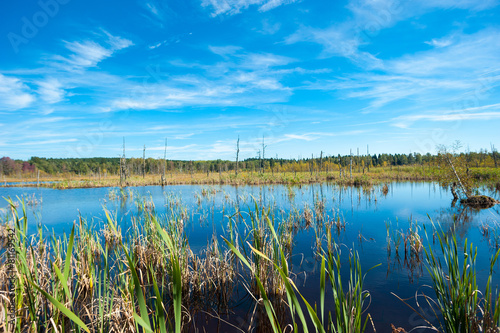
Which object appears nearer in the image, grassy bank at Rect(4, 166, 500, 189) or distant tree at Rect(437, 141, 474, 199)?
distant tree at Rect(437, 141, 474, 199)

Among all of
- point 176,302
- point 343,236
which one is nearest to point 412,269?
point 343,236

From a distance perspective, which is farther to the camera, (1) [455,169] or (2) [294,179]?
(2) [294,179]

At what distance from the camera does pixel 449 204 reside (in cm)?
1744

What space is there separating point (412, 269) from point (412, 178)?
42004 millimetres

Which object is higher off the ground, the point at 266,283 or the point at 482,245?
the point at 266,283

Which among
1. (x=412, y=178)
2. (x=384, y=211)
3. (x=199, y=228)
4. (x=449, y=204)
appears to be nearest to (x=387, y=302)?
(x=199, y=228)

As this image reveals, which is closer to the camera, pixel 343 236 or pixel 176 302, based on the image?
pixel 176 302

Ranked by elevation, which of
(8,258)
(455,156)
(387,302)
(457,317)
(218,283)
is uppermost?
(455,156)

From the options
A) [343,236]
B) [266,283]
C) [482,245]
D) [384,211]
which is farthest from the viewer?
[384,211]

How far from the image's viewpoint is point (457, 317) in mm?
2693

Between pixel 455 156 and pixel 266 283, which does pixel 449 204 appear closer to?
pixel 455 156

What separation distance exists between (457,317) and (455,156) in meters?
20.7

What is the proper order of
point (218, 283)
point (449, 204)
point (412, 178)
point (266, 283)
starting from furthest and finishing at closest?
point (412, 178) → point (449, 204) → point (218, 283) → point (266, 283)

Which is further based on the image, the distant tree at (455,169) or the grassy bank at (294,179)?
the grassy bank at (294,179)
